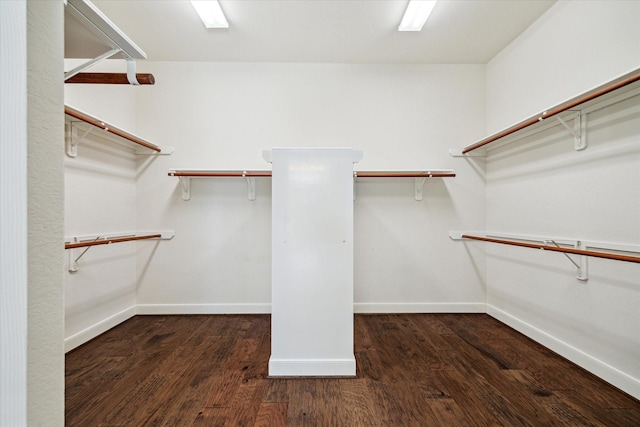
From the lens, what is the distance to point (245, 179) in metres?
2.79

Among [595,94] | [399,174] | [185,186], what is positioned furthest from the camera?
[185,186]

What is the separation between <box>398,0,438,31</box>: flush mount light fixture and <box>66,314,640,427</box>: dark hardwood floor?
8.04 ft

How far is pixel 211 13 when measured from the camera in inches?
83.0

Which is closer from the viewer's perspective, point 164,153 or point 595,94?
point 595,94

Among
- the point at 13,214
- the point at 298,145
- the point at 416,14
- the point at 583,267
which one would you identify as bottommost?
the point at 583,267

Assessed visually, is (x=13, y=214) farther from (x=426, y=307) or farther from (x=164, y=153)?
(x=426, y=307)

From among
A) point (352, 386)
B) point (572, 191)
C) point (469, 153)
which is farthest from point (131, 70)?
point (469, 153)

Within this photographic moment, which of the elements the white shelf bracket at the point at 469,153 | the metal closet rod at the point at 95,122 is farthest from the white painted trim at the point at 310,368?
the white shelf bracket at the point at 469,153

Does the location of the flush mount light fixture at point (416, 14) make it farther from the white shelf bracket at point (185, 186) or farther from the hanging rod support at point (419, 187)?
the white shelf bracket at point (185, 186)

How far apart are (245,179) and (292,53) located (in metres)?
1.27

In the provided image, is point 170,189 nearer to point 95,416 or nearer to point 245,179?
point 245,179

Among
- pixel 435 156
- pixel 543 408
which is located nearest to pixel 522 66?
pixel 435 156

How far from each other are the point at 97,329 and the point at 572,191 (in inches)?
145

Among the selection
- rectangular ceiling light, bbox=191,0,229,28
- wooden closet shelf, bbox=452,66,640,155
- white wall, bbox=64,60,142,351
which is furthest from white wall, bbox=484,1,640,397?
white wall, bbox=64,60,142,351
